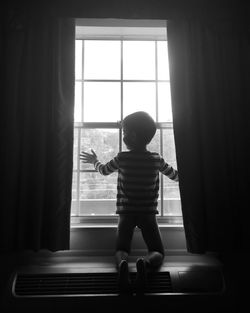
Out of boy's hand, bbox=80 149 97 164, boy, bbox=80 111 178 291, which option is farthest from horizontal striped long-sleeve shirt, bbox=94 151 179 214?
boy's hand, bbox=80 149 97 164

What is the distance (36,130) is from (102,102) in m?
0.56

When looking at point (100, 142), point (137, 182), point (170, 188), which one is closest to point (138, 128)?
point (137, 182)

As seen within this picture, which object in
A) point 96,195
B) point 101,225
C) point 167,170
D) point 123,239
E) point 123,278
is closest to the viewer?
point 123,278

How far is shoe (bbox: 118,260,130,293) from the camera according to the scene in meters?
1.36

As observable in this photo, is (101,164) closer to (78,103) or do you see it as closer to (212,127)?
(78,103)

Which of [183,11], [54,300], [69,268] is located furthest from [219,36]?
[54,300]

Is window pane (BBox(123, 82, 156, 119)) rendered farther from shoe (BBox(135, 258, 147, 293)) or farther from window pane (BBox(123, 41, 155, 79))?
shoe (BBox(135, 258, 147, 293))

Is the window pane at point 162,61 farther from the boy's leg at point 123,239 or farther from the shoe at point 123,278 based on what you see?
the shoe at point 123,278

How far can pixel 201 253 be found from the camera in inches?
68.3

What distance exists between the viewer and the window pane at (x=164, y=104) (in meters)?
2.09

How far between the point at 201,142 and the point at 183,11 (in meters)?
0.86

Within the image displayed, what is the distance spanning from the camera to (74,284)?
4.77ft

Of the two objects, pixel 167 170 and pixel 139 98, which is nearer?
pixel 167 170

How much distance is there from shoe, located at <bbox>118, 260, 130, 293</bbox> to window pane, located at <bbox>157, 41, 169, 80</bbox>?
1387 millimetres
